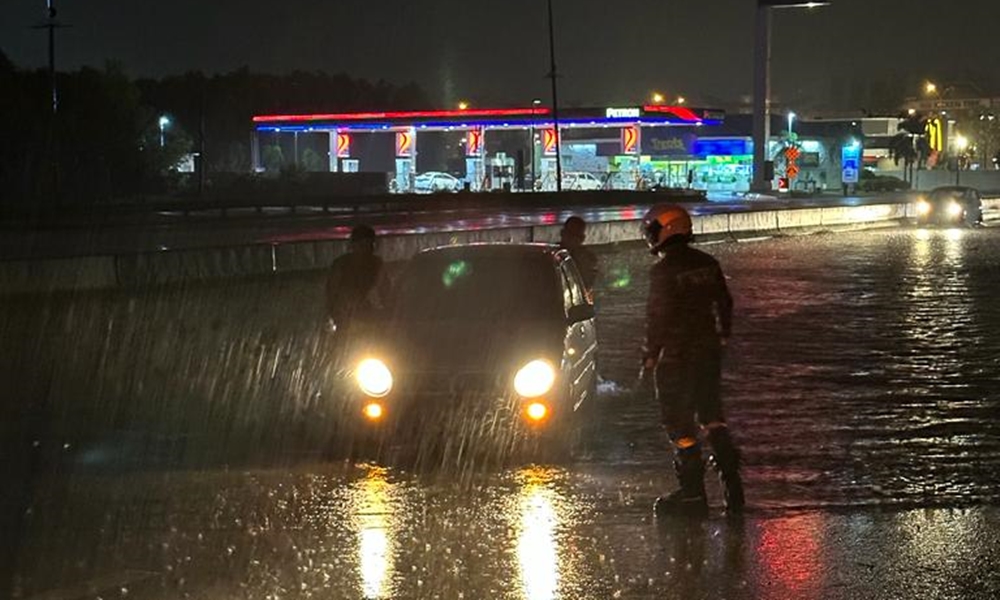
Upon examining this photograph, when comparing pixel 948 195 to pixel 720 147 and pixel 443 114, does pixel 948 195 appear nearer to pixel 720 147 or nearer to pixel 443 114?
pixel 443 114

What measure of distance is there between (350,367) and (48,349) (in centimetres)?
805

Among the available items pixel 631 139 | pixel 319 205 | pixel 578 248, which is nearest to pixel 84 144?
pixel 319 205

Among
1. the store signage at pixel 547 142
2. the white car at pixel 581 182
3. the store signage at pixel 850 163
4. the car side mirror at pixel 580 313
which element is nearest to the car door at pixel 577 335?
the car side mirror at pixel 580 313

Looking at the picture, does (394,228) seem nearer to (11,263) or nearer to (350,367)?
(11,263)

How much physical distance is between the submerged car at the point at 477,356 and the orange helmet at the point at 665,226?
2.03m

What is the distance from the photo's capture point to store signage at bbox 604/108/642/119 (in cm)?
9706

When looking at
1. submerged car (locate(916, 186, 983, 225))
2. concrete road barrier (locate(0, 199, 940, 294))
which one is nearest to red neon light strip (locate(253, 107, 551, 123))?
submerged car (locate(916, 186, 983, 225))

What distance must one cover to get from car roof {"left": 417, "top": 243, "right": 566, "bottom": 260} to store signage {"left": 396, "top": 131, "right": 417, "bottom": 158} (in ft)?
313

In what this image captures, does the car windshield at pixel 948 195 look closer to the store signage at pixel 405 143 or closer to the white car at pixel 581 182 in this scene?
the white car at pixel 581 182

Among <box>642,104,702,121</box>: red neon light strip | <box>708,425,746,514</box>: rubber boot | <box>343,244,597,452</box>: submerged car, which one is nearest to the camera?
<box>708,425,746,514</box>: rubber boot

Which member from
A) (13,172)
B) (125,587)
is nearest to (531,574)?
(125,587)

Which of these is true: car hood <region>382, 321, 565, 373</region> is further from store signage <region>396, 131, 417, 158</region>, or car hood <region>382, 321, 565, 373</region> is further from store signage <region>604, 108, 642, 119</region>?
store signage <region>396, 131, 417, 158</region>

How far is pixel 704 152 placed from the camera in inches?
4267

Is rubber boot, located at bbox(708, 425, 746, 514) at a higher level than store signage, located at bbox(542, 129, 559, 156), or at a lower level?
lower
